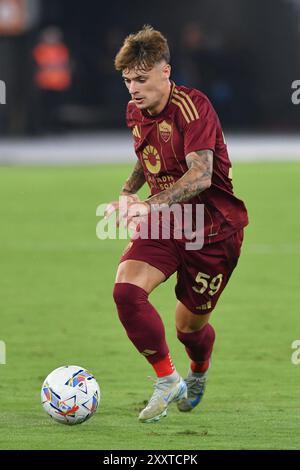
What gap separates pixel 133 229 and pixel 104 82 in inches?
1078

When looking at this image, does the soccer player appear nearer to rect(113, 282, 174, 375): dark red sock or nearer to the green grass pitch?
rect(113, 282, 174, 375): dark red sock

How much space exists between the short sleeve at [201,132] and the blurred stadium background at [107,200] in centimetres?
152

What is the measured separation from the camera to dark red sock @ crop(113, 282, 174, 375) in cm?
720

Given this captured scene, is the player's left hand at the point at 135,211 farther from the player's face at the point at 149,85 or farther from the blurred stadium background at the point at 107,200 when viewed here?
the blurred stadium background at the point at 107,200

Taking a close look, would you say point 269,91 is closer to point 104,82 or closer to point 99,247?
point 104,82

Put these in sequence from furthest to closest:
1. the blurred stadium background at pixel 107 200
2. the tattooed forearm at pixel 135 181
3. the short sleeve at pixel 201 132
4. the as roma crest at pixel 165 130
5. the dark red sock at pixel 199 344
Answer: the tattooed forearm at pixel 135 181 → the dark red sock at pixel 199 344 → the blurred stadium background at pixel 107 200 → the as roma crest at pixel 165 130 → the short sleeve at pixel 201 132

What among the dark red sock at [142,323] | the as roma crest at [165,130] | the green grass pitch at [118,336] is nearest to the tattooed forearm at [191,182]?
the as roma crest at [165,130]

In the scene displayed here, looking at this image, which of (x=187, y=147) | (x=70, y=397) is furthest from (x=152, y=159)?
(x=70, y=397)

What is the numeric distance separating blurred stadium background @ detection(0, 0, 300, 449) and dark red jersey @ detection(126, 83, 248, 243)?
3.69ft

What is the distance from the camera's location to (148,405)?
7266 millimetres

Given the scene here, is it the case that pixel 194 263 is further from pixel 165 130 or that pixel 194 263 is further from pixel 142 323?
pixel 165 130

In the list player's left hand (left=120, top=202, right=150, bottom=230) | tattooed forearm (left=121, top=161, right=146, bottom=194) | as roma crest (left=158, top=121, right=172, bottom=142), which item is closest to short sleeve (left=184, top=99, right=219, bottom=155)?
as roma crest (left=158, top=121, right=172, bottom=142)

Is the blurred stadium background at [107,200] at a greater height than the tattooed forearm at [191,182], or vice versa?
the tattooed forearm at [191,182]

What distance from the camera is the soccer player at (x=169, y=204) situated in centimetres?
715
